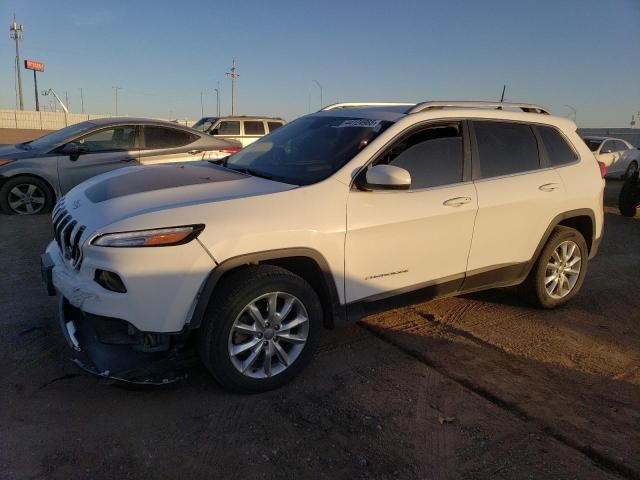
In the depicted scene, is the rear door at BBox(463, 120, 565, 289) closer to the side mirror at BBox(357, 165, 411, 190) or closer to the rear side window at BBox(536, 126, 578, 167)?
the rear side window at BBox(536, 126, 578, 167)

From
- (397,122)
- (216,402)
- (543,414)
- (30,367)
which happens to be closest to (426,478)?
(543,414)

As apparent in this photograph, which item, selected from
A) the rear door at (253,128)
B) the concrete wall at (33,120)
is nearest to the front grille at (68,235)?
the rear door at (253,128)

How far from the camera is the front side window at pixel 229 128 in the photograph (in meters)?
16.5

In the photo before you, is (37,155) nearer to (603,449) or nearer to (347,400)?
(347,400)

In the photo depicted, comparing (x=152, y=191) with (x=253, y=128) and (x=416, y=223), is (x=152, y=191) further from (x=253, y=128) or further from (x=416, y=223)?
(x=253, y=128)

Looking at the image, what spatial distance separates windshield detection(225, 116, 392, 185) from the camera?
3664 millimetres

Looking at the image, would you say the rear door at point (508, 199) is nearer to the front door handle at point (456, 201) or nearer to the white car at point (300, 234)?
the white car at point (300, 234)

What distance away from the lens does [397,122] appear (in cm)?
379

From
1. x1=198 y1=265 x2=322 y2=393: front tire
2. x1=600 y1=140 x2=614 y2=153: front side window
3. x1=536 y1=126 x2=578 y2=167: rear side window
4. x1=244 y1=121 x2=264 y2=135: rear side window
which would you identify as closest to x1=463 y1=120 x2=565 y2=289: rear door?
x1=536 y1=126 x2=578 y2=167: rear side window

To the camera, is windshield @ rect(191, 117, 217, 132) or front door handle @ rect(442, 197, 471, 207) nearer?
front door handle @ rect(442, 197, 471, 207)

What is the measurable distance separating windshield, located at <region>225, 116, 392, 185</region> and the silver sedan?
12.9 feet

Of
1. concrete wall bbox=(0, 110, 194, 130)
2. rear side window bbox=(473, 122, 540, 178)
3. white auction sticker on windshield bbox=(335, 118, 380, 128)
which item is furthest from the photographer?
concrete wall bbox=(0, 110, 194, 130)

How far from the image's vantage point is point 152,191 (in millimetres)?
3357

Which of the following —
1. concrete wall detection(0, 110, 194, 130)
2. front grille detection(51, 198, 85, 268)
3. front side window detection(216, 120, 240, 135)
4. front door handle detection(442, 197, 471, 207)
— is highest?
concrete wall detection(0, 110, 194, 130)
